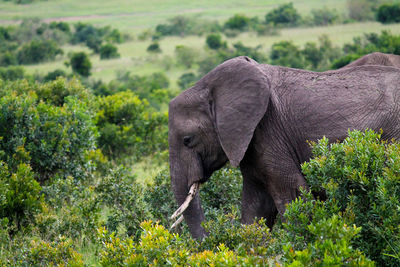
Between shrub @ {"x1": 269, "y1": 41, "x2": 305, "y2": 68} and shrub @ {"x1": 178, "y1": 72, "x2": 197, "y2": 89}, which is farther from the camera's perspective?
shrub @ {"x1": 178, "y1": 72, "x2": 197, "y2": 89}

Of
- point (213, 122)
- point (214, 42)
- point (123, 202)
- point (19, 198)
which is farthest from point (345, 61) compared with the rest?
point (213, 122)

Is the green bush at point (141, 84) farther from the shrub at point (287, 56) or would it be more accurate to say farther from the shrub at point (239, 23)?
the shrub at point (239, 23)

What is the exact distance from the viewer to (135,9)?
77375 millimetres

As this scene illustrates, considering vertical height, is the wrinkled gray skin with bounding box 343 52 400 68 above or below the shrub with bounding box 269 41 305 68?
above

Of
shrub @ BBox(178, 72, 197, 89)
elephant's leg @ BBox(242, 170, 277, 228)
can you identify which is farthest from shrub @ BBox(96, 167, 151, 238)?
shrub @ BBox(178, 72, 197, 89)

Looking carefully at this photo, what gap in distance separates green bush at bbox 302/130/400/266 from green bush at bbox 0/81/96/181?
596cm

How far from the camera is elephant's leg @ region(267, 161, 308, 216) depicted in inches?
232

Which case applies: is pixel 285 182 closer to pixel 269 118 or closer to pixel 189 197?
pixel 269 118

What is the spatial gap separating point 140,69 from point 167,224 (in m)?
29.6

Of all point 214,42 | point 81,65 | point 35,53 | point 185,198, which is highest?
point 185,198

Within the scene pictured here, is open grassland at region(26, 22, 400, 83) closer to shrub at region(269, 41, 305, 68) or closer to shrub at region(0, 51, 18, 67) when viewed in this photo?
shrub at region(0, 51, 18, 67)

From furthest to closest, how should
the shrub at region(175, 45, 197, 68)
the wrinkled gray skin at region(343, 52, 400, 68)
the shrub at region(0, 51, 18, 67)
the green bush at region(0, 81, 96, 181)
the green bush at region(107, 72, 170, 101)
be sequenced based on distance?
the shrub at region(175, 45, 197, 68) < the shrub at region(0, 51, 18, 67) < the green bush at region(107, 72, 170, 101) < the green bush at region(0, 81, 96, 181) < the wrinkled gray skin at region(343, 52, 400, 68)

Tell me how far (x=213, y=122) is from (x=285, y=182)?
103cm

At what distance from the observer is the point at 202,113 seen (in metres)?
6.35
